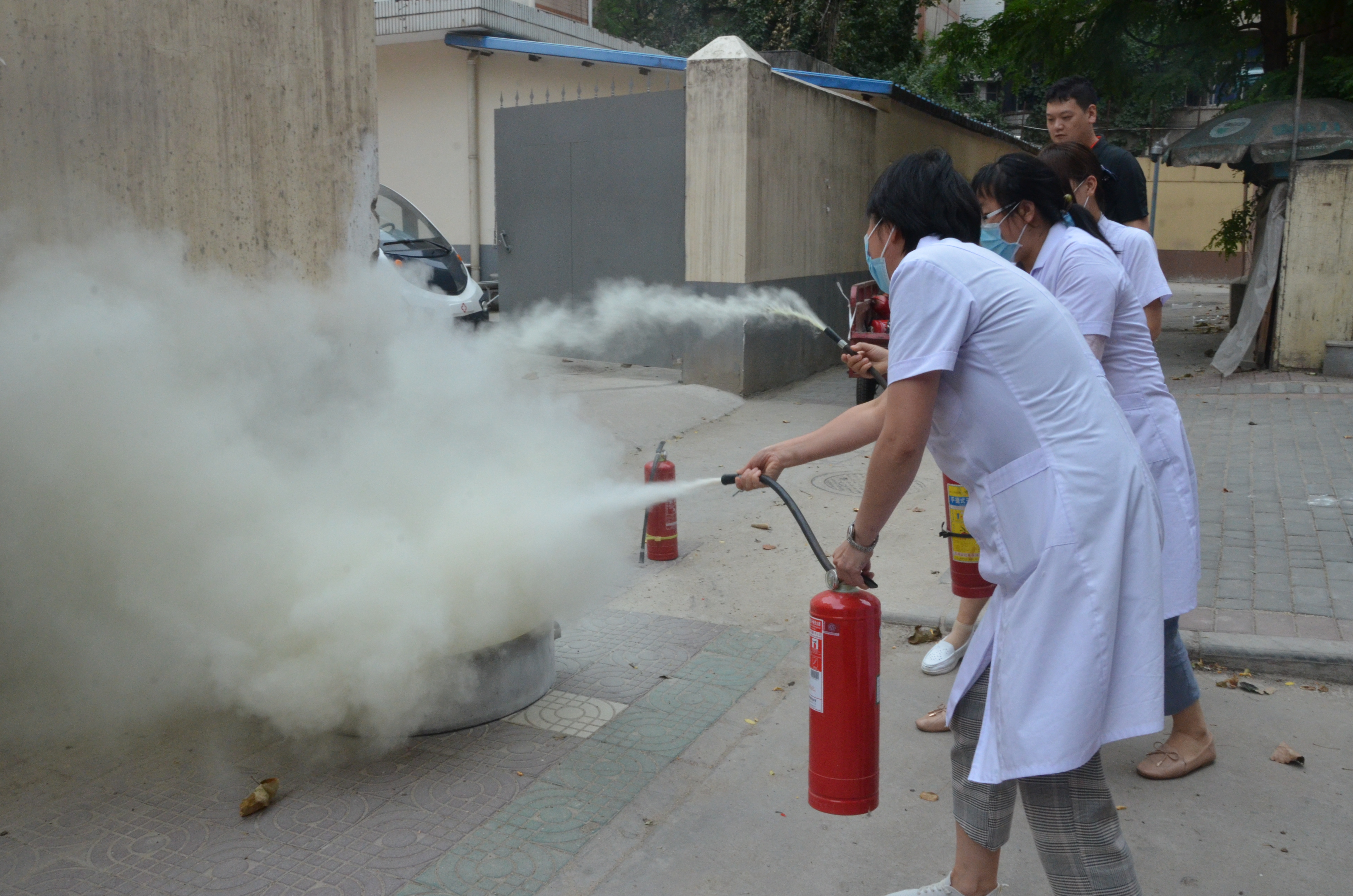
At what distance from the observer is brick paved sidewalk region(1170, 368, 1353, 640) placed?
14.8ft

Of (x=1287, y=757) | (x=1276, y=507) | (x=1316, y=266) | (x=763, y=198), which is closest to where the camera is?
(x=1287, y=757)

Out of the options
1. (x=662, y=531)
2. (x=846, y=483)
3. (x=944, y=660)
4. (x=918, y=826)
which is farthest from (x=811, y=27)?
(x=918, y=826)

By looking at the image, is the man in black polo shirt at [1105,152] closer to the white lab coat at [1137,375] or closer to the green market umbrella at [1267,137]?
the white lab coat at [1137,375]

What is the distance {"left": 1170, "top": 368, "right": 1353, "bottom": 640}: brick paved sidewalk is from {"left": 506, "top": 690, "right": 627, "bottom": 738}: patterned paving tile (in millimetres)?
2432

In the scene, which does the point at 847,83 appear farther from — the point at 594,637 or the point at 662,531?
the point at 594,637

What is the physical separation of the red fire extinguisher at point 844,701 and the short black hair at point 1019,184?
4.00 ft

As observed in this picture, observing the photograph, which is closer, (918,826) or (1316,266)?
(918,826)

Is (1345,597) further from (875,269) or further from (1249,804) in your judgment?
(875,269)

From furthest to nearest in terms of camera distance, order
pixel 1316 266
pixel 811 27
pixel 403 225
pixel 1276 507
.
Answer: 1. pixel 811 27
2. pixel 403 225
3. pixel 1316 266
4. pixel 1276 507

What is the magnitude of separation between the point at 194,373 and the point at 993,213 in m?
2.82

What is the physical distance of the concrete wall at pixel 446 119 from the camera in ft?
50.1

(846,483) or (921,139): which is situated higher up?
(921,139)

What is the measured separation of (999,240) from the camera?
304 centimetres

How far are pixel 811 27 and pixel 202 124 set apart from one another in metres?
20.6
